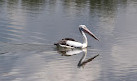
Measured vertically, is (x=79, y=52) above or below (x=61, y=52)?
below

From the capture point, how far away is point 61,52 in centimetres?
2045

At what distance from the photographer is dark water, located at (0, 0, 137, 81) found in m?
15.7

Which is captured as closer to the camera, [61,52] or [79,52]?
[61,52]

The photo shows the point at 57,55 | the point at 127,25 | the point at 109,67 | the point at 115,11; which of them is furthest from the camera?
the point at 115,11

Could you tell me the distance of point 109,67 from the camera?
56.3ft

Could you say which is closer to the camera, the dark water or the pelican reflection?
the dark water

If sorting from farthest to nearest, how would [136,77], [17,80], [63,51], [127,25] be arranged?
1. [127,25]
2. [63,51]
3. [136,77]
4. [17,80]

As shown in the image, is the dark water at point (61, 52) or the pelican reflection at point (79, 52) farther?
the pelican reflection at point (79, 52)

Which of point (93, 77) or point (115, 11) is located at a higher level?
point (93, 77)

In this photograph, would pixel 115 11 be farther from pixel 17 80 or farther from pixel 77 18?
pixel 17 80

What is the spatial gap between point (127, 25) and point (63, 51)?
11693 millimetres

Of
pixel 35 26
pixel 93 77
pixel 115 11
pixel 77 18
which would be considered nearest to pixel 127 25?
pixel 77 18

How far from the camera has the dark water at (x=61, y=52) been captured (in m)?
15.7

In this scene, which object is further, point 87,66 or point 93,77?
point 87,66
